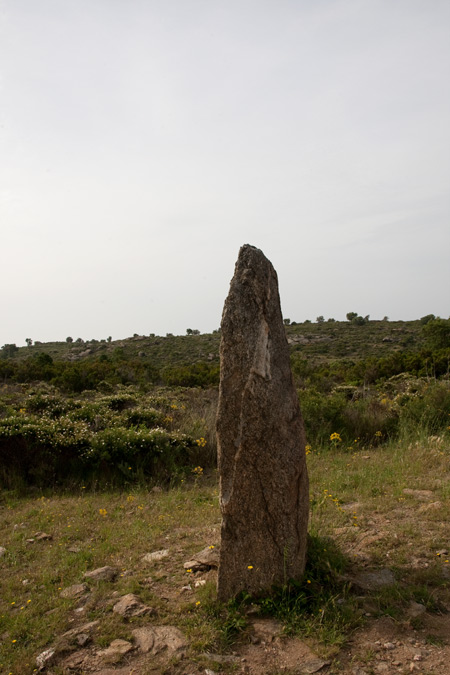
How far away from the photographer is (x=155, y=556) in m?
4.98

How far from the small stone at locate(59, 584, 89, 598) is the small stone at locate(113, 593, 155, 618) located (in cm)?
48

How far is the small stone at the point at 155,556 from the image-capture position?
4930 mm

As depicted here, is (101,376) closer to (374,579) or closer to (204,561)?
(204,561)

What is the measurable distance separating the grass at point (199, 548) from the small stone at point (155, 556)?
6cm

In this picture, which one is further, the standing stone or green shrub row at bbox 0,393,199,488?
green shrub row at bbox 0,393,199,488

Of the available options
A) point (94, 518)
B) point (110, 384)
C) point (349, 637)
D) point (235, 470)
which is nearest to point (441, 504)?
point (349, 637)

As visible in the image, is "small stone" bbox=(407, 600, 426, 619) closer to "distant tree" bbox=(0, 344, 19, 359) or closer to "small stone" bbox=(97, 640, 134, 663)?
"small stone" bbox=(97, 640, 134, 663)

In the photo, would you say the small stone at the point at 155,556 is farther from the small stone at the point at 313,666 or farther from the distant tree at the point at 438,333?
the distant tree at the point at 438,333

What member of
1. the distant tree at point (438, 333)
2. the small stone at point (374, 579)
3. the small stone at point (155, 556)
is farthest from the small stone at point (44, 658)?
the distant tree at point (438, 333)

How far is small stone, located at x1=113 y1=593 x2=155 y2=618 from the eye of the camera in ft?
13.0

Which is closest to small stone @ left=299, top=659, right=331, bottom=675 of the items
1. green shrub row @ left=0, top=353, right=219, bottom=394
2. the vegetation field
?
the vegetation field

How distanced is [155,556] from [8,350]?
42.9 meters

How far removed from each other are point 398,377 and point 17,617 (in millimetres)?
13895

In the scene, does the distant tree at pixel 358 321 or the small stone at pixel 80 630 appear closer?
the small stone at pixel 80 630
